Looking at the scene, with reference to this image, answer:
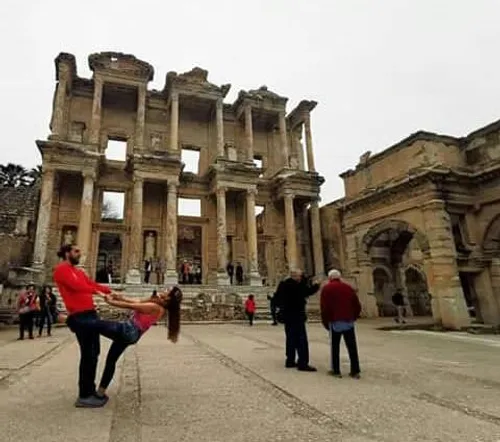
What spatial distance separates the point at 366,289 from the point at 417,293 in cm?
840

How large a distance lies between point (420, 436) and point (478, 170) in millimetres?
15396

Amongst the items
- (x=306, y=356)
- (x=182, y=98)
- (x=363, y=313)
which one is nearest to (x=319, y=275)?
(x=363, y=313)

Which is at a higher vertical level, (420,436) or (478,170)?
(478,170)

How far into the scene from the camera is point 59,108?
74.9ft

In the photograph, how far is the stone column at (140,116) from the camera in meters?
23.9

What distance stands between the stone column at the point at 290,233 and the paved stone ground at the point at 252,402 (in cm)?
1749

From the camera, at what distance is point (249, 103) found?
2752cm

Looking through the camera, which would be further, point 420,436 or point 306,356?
point 306,356

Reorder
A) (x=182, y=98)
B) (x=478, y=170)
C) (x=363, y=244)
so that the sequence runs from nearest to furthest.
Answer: (x=478, y=170) < (x=363, y=244) < (x=182, y=98)

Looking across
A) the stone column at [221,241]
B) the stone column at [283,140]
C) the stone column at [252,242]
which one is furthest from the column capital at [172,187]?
the stone column at [283,140]

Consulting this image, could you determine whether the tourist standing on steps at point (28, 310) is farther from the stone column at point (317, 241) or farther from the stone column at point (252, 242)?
the stone column at point (317, 241)

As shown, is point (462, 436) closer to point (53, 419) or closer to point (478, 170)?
point (53, 419)

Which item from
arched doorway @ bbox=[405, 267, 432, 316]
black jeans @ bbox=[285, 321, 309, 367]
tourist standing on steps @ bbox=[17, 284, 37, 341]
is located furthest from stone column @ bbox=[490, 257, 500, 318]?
tourist standing on steps @ bbox=[17, 284, 37, 341]

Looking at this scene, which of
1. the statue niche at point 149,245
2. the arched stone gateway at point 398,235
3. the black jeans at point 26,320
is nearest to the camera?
the black jeans at point 26,320
